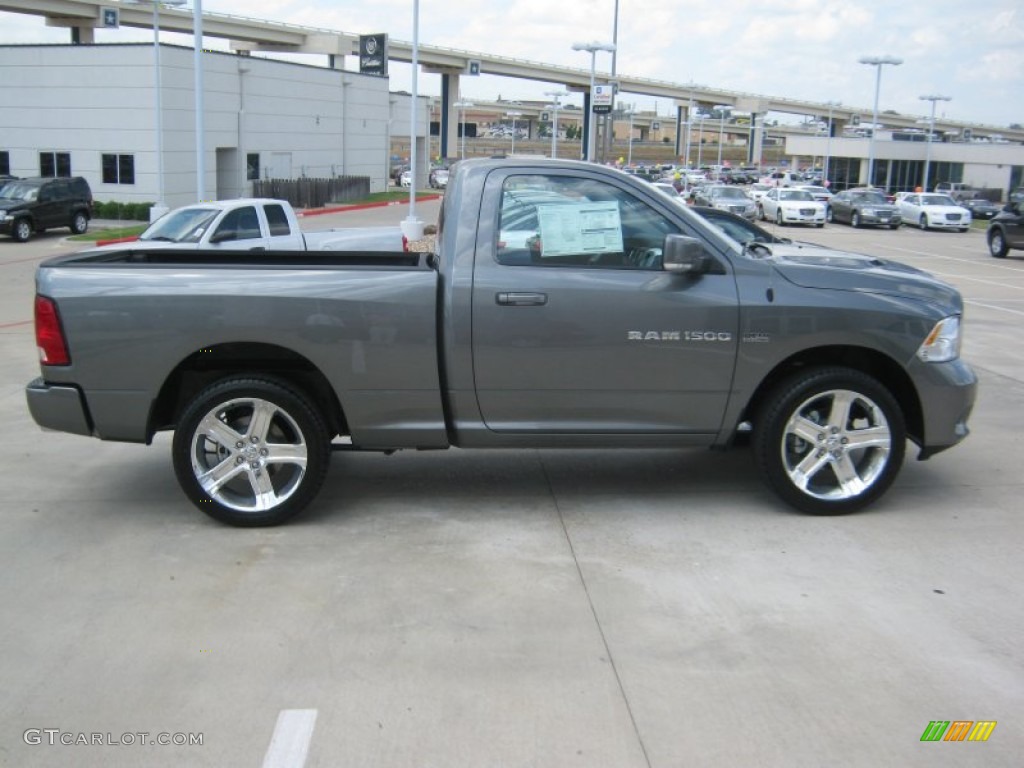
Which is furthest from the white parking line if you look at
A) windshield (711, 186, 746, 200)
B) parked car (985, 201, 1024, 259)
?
windshield (711, 186, 746, 200)

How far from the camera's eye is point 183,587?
506 centimetres

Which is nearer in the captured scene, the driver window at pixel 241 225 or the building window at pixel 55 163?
the driver window at pixel 241 225

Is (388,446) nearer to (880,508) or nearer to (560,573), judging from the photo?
(560,573)

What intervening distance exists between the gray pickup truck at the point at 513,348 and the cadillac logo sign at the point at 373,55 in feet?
204

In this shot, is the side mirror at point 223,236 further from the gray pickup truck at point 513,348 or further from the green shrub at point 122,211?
the green shrub at point 122,211

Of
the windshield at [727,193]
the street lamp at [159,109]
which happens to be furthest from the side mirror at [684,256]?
the windshield at [727,193]

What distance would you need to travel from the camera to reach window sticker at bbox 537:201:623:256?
5.81 meters

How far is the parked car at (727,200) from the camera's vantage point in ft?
139

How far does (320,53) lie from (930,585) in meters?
81.6

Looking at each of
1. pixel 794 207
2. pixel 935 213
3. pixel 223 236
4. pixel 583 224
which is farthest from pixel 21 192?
pixel 935 213

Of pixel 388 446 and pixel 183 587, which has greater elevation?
pixel 388 446

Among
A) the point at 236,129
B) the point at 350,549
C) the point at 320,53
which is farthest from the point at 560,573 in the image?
the point at 320,53

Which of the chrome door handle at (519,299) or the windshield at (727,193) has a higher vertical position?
the windshield at (727,193)

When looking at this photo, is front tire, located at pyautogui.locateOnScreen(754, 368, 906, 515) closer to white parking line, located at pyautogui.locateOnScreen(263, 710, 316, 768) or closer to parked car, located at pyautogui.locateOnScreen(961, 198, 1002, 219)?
white parking line, located at pyautogui.locateOnScreen(263, 710, 316, 768)
